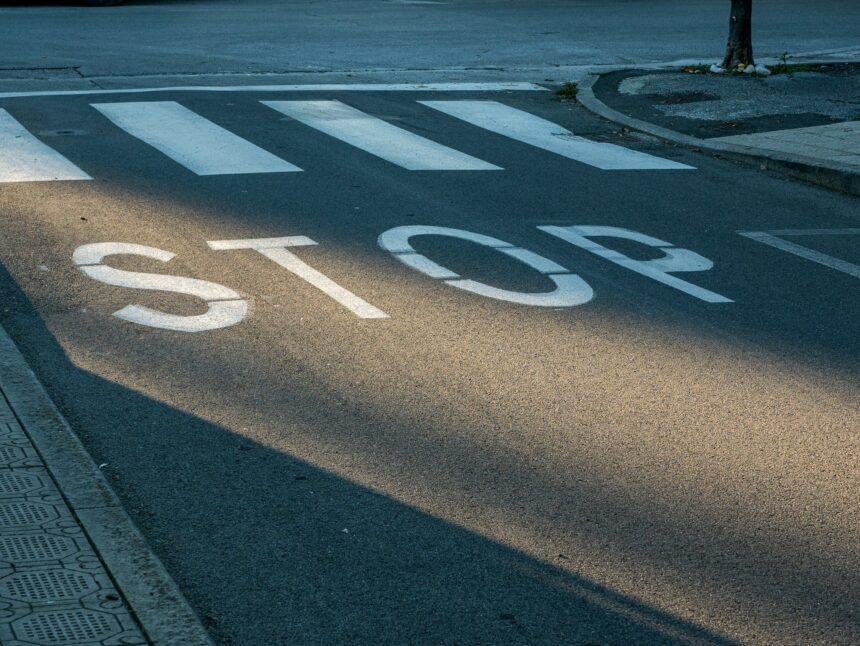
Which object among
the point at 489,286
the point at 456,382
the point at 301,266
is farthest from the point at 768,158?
the point at 456,382

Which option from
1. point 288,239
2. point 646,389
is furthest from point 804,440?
point 288,239

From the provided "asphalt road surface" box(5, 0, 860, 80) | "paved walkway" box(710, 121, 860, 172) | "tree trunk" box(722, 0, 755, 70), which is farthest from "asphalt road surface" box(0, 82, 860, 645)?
"asphalt road surface" box(5, 0, 860, 80)

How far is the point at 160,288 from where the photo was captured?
7.18m

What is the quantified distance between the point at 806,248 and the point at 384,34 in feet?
42.1

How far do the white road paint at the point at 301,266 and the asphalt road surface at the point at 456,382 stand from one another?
26mm

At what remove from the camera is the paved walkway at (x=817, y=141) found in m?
11.3

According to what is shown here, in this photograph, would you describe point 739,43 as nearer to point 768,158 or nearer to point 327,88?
point 768,158

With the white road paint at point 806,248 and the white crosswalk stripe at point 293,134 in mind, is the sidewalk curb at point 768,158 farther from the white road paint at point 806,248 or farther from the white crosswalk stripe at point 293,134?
the white road paint at point 806,248

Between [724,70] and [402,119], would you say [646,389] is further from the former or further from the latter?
[724,70]

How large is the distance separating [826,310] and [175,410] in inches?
156

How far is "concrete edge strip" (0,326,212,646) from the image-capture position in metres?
3.76

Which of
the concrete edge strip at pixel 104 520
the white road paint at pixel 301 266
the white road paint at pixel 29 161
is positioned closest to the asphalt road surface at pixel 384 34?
the white road paint at pixel 29 161

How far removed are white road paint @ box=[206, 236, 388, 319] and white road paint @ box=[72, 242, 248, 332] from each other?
49 cm

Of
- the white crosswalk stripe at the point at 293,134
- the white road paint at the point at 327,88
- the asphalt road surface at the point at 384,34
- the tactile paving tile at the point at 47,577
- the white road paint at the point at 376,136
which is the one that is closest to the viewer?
the tactile paving tile at the point at 47,577
